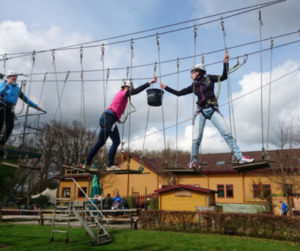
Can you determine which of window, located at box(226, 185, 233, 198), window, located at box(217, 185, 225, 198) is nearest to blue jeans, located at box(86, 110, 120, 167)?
window, located at box(226, 185, 233, 198)

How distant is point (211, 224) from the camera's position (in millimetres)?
13852

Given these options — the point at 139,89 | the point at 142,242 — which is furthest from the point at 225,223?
the point at 139,89

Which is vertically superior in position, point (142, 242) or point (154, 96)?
point (154, 96)

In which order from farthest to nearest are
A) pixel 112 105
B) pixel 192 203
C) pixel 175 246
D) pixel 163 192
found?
pixel 163 192
pixel 192 203
pixel 175 246
pixel 112 105

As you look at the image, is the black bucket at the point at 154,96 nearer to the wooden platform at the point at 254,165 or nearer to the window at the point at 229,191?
the wooden platform at the point at 254,165

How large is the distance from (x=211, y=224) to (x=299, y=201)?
13.0 m

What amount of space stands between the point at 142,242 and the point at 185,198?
875cm

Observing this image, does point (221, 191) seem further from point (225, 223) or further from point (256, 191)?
point (225, 223)

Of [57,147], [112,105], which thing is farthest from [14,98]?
[57,147]

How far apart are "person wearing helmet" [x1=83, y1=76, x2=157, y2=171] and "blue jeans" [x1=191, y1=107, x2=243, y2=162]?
7.18 feet

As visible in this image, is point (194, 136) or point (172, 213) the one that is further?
point (172, 213)

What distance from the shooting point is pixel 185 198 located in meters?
19.4

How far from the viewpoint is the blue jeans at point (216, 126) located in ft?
22.3

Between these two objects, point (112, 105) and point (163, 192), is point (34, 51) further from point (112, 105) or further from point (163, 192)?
point (163, 192)
